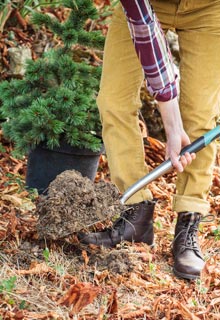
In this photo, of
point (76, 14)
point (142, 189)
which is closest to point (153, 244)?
point (142, 189)

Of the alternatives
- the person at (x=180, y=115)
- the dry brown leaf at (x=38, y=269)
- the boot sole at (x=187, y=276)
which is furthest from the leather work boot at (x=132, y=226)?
the dry brown leaf at (x=38, y=269)

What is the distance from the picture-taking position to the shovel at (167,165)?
297 centimetres

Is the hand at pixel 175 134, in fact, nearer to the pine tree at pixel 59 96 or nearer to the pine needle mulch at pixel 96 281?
the pine needle mulch at pixel 96 281

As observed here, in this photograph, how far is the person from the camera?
3.02m

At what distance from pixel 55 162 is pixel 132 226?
2.81 feet

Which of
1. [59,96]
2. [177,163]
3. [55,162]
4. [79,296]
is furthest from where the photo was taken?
[55,162]

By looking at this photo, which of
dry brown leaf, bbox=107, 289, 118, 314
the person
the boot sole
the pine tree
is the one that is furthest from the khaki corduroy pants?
dry brown leaf, bbox=107, 289, 118, 314

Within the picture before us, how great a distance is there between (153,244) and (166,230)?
0.34 m

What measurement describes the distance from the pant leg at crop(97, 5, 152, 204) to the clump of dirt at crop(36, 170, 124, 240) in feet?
0.66

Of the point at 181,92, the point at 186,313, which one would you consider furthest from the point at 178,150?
the point at 186,313

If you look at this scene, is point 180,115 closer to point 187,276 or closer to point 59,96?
point 187,276

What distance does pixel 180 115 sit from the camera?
2934mm

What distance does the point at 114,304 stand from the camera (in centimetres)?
258

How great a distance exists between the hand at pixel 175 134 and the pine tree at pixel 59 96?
3.22 feet
